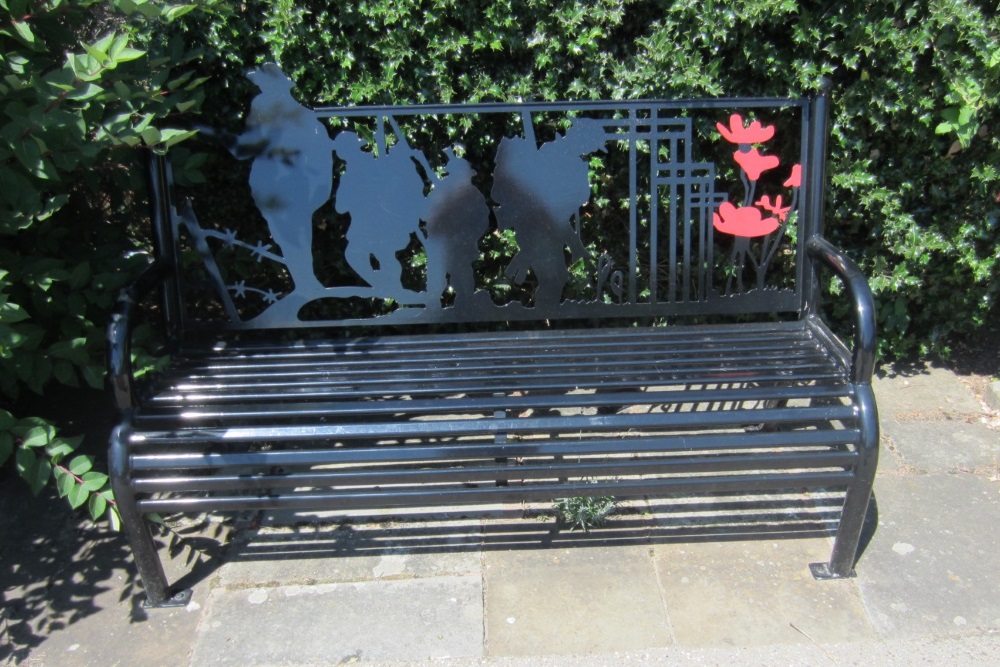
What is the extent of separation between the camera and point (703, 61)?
369 centimetres

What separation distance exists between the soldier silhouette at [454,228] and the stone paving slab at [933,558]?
66.2 inches

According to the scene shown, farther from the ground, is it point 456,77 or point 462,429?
point 456,77

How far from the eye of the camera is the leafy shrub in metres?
2.54

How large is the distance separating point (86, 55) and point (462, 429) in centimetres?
147

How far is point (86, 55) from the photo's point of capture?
254cm

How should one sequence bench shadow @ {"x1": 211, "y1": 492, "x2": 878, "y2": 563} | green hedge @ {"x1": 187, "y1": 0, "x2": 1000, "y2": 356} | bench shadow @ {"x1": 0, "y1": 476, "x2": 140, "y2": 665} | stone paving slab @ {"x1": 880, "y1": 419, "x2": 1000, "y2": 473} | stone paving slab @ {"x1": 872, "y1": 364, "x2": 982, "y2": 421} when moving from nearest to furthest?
1. bench shadow @ {"x1": 0, "y1": 476, "x2": 140, "y2": 665}
2. bench shadow @ {"x1": 211, "y1": 492, "x2": 878, "y2": 563}
3. green hedge @ {"x1": 187, "y1": 0, "x2": 1000, "y2": 356}
4. stone paving slab @ {"x1": 880, "y1": 419, "x2": 1000, "y2": 473}
5. stone paving slab @ {"x1": 872, "y1": 364, "x2": 982, "y2": 421}

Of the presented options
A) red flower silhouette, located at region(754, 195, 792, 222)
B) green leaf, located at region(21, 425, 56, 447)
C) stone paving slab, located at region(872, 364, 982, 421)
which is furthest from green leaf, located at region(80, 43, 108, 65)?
stone paving slab, located at region(872, 364, 982, 421)

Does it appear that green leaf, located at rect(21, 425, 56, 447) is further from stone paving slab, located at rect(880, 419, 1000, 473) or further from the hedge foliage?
stone paving slab, located at rect(880, 419, 1000, 473)

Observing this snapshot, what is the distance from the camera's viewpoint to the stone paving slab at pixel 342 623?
2719 millimetres

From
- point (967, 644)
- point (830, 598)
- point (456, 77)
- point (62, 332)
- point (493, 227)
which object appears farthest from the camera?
point (493, 227)

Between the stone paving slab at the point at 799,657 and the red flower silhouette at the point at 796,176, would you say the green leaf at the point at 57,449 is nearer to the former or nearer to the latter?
the stone paving slab at the point at 799,657

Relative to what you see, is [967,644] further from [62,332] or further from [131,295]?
[62,332]

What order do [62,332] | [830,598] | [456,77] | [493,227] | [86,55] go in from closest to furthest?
[86,55] < [830,598] < [62,332] < [456,77] < [493,227]

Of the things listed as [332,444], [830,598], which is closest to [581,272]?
[332,444]
